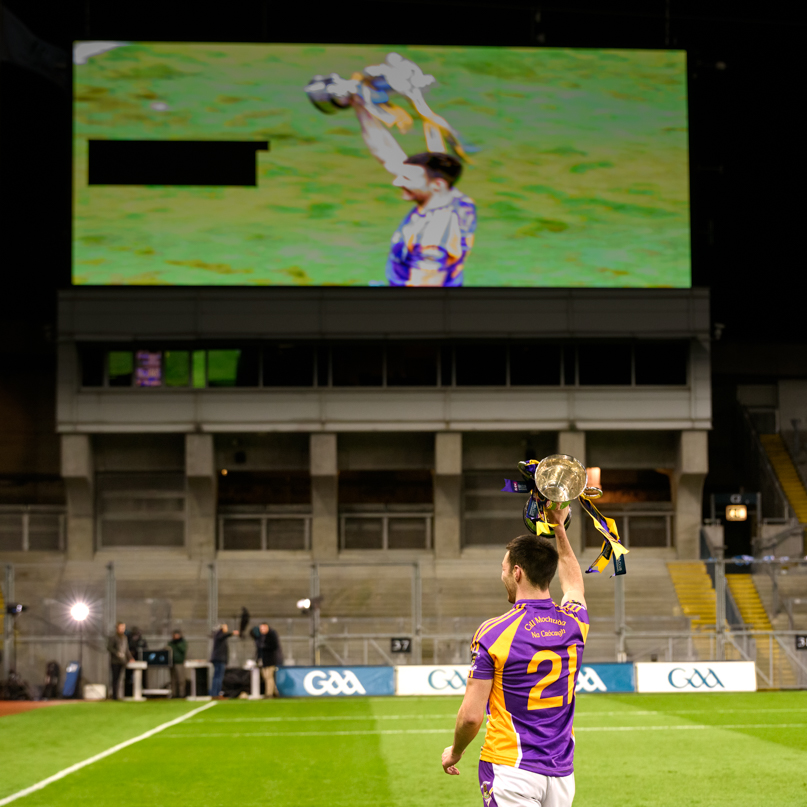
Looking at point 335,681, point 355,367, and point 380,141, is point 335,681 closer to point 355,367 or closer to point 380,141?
point 355,367

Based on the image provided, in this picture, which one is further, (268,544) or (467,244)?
(268,544)

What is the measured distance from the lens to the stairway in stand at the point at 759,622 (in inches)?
1163

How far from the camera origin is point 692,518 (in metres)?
41.4

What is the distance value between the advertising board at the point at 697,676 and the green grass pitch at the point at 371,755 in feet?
4.95

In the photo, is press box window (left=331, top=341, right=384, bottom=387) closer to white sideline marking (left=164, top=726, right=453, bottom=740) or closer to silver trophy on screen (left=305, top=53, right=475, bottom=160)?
silver trophy on screen (left=305, top=53, right=475, bottom=160)

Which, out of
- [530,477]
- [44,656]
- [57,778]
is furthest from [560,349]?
[530,477]

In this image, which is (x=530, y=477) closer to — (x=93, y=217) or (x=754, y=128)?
(x=93, y=217)

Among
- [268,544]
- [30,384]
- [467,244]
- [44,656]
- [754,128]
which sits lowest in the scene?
[44,656]

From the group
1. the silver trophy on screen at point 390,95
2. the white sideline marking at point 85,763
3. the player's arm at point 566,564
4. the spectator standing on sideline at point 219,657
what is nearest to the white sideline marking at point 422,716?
the white sideline marking at point 85,763

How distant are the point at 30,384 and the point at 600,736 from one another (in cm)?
3352

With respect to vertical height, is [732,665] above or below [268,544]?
below

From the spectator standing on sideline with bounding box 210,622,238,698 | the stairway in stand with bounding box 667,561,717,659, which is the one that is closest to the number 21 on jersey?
the spectator standing on sideline with bounding box 210,622,238,698

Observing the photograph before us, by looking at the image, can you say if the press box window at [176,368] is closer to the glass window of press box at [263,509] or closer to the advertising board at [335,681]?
the glass window of press box at [263,509]

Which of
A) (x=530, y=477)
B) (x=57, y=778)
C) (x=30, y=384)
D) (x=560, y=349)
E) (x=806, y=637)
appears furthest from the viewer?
(x=30, y=384)
